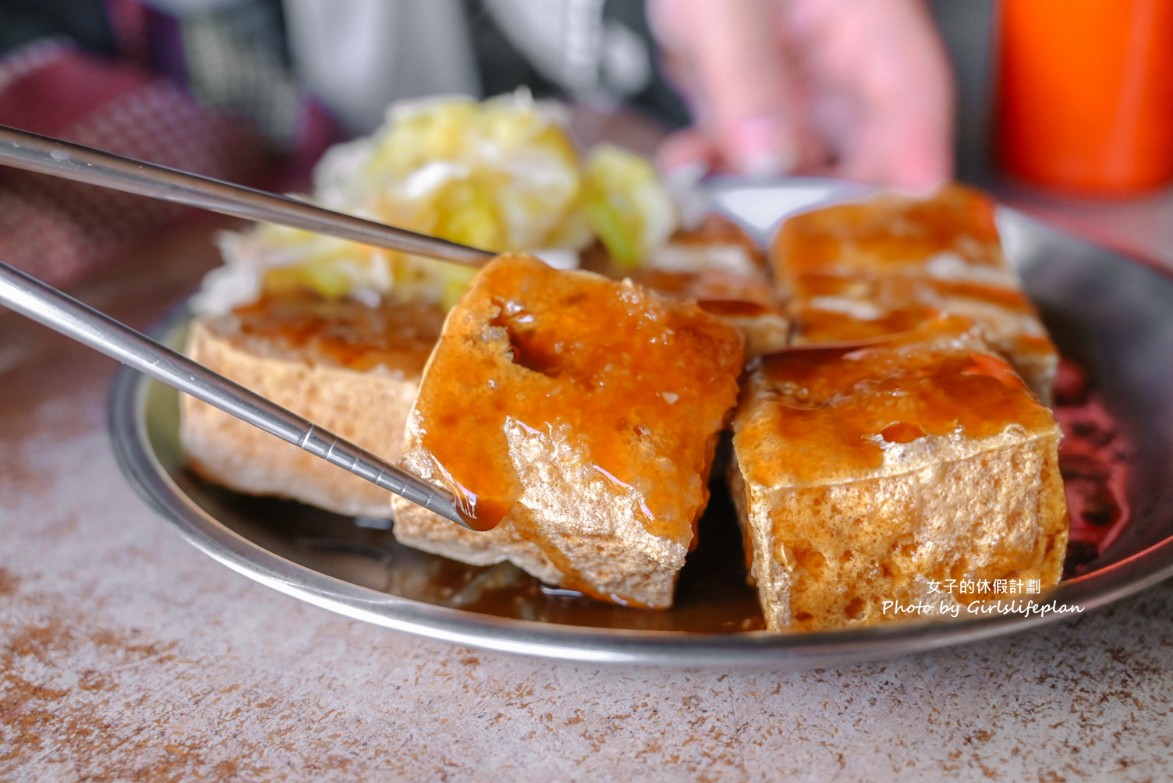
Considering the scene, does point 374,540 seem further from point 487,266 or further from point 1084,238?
point 1084,238

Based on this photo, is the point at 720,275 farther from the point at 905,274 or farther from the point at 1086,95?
the point at 1086,95

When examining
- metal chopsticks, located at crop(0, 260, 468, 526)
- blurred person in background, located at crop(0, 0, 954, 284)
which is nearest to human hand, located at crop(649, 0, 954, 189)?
blurred person in background, located at crop(0, 0, 954, 284)

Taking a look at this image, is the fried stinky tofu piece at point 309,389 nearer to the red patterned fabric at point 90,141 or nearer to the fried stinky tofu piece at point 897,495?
the fried stinky tofu piece at point 897,495

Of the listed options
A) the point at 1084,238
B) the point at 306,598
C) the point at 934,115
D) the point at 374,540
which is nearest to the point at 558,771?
the point at 306,598

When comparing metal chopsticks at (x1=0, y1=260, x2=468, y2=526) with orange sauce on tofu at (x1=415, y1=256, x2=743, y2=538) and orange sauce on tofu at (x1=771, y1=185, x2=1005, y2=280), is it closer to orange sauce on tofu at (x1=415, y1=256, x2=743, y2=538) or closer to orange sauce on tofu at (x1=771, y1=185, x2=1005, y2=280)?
orange sauce on tofu at (x1=415, y1=256, x2=743, y2=538)

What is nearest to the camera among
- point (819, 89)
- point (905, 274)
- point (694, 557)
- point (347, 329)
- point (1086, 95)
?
point (694, 557)

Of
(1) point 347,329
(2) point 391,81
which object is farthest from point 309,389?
(2) point 391,81

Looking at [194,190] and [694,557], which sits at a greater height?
[194,190]
